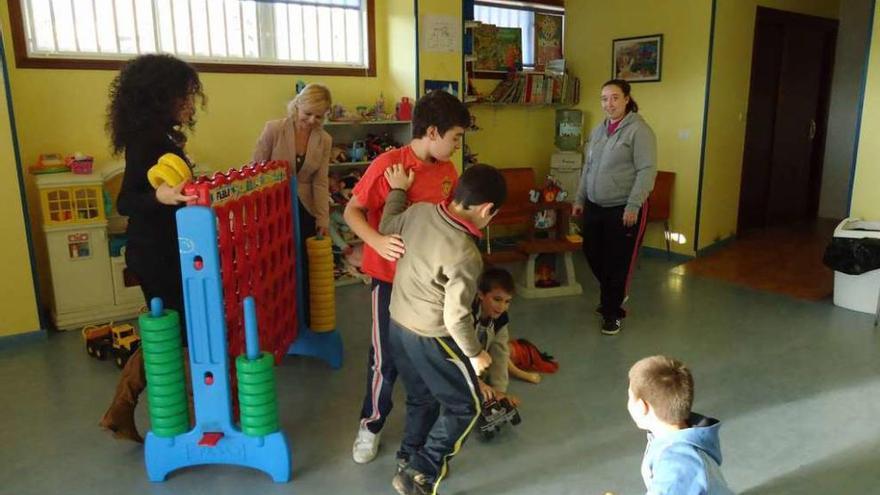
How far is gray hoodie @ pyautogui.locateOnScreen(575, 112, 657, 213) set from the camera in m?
3.62

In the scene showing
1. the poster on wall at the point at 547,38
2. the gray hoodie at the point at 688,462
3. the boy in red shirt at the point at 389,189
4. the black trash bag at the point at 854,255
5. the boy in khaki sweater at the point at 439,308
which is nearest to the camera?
the gray hoodie at the point at 688,462

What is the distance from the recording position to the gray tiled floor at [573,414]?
7.72ft

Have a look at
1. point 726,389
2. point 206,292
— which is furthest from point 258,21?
point 726,389

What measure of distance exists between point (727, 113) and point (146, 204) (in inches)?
199

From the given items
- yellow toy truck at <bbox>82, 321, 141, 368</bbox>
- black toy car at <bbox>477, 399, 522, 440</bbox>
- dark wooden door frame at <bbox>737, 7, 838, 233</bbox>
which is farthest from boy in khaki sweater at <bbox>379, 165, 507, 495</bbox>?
dark wooden door frame at <bbox>737, 7, 838, 233</bbox>

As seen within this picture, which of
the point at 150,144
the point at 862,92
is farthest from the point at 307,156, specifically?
the point at 862,92

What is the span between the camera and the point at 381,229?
6.77ft

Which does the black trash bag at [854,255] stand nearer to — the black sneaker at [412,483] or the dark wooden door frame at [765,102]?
the dark wooden door frame at [765,102]

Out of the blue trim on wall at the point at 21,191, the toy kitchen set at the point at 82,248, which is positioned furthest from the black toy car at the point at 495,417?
the blue trim on wall at the point at 21,191

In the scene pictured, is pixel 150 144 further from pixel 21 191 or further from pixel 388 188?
pixel 21 191

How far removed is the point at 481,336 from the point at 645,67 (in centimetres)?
405

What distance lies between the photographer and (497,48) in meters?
6.05

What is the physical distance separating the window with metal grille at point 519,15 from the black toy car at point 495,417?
4.37 metres

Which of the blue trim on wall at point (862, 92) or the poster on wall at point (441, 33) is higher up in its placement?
the poster on wall at point (441, 33)
